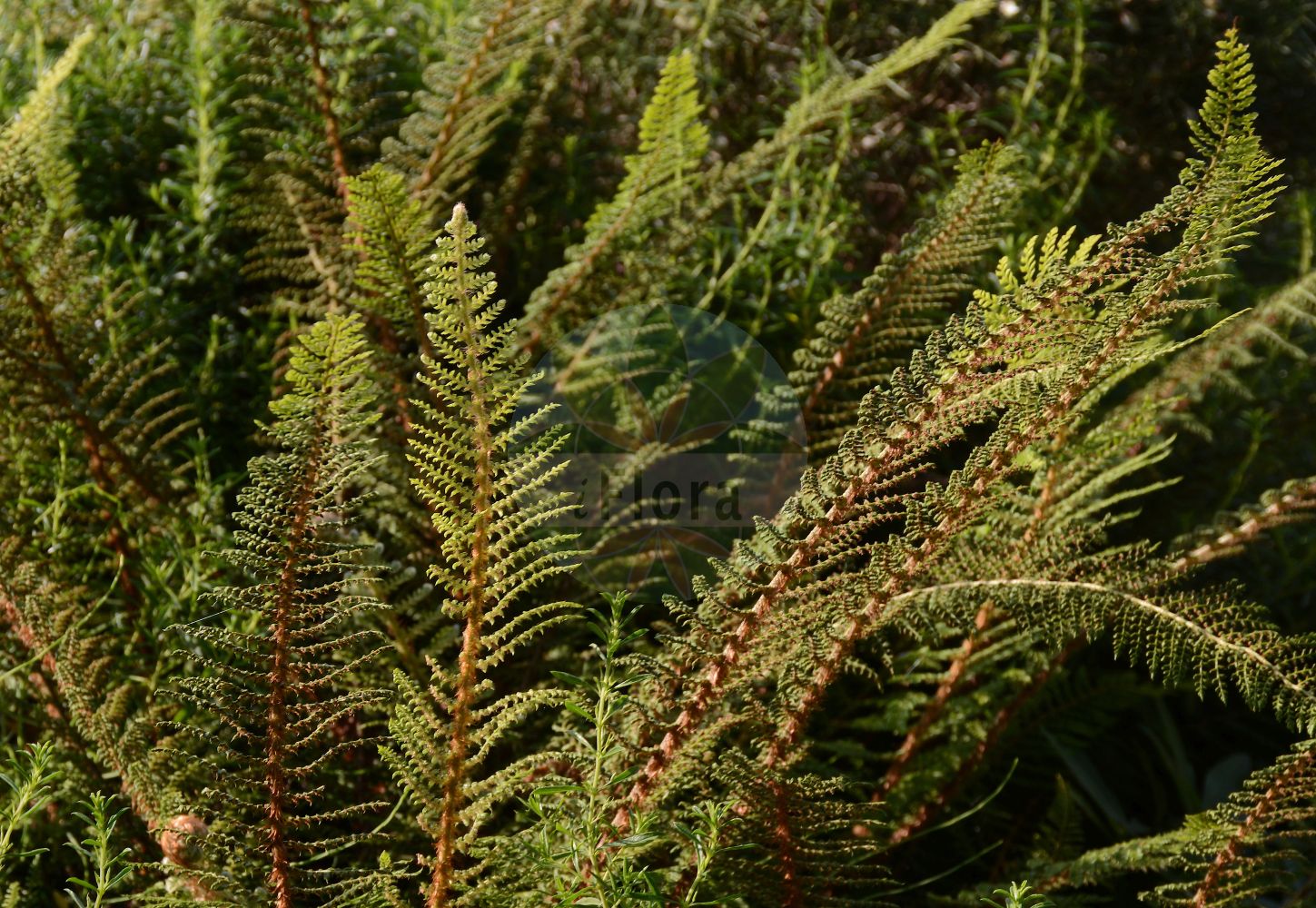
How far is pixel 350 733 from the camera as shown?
924mm

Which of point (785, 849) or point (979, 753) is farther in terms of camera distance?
point (979, 753)

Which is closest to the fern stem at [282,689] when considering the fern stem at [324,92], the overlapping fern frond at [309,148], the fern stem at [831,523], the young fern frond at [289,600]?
→ the young fern frond at [289,600]

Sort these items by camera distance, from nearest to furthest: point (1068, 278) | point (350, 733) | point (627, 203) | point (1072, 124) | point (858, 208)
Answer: point (1068, 278)
point (350, 733)
point (627, 203)
point (858, 208)
point (1072, 124)

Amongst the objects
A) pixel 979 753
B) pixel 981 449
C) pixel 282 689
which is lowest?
pixel 979 753

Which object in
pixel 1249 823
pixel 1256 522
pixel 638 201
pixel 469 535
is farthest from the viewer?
pixel 638 201

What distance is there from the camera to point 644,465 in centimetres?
99

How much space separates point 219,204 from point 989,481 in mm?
927

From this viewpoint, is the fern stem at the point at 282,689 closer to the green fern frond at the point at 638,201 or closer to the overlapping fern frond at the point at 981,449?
the overlapping fern frond at the point at 981,449

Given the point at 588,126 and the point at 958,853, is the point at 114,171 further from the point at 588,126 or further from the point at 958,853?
the point at 958,853

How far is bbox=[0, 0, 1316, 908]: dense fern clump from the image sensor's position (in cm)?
61

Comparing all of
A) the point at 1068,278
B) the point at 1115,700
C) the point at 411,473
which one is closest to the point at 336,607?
the point at 411,473

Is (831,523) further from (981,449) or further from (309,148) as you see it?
(309,148)

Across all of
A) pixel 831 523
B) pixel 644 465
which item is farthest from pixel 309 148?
pixel 831 523

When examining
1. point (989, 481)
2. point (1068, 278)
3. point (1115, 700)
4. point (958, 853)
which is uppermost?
point (1068, 278)
